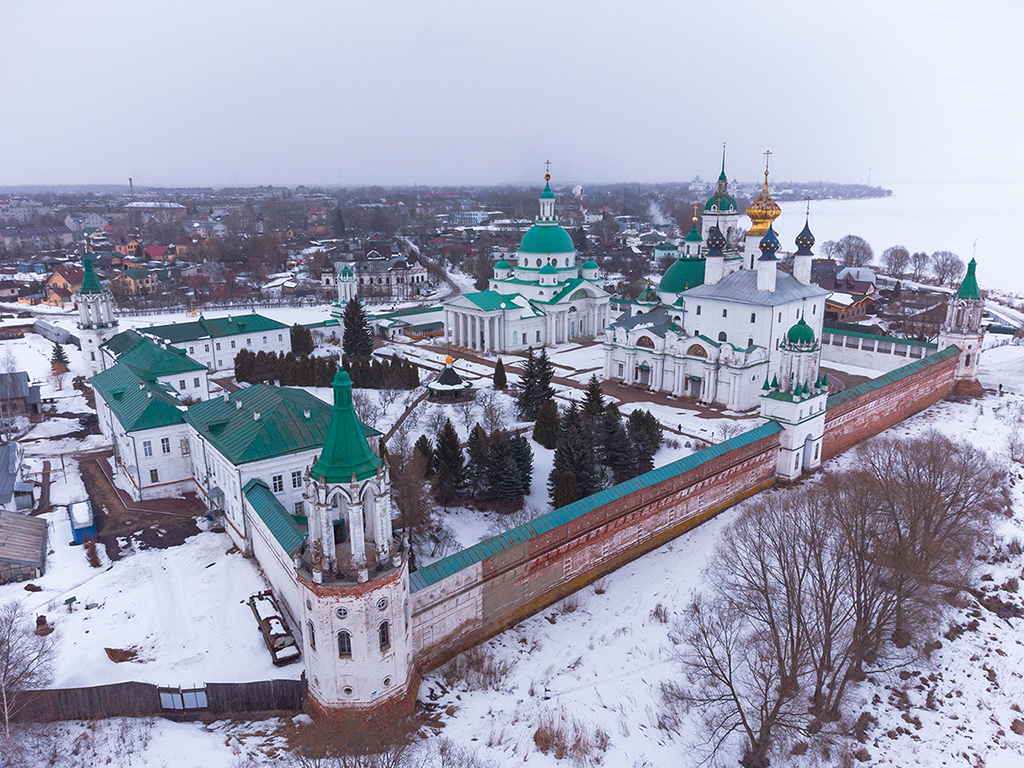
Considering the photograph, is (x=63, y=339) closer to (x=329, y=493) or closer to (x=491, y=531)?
(x=491, y=531)

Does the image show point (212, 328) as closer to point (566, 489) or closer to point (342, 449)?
point (566, 489)

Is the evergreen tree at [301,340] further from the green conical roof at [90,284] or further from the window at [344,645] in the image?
the window at [344,645]

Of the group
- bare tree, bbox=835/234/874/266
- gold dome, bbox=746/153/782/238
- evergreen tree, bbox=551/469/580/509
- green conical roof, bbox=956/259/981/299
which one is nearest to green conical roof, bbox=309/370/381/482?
evergreen tree, bbox=551/469/580/509

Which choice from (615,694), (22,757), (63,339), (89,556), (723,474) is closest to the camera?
(22,757)

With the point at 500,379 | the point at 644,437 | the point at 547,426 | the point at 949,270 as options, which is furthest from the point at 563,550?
the point at 949,270

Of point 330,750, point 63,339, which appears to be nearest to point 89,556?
point 330,750

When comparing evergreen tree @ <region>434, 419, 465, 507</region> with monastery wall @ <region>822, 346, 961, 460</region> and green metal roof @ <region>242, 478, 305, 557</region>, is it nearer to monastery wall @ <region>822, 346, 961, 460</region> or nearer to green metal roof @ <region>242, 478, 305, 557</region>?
green metal roof @ <region>242, 478, 305, 557</region>
